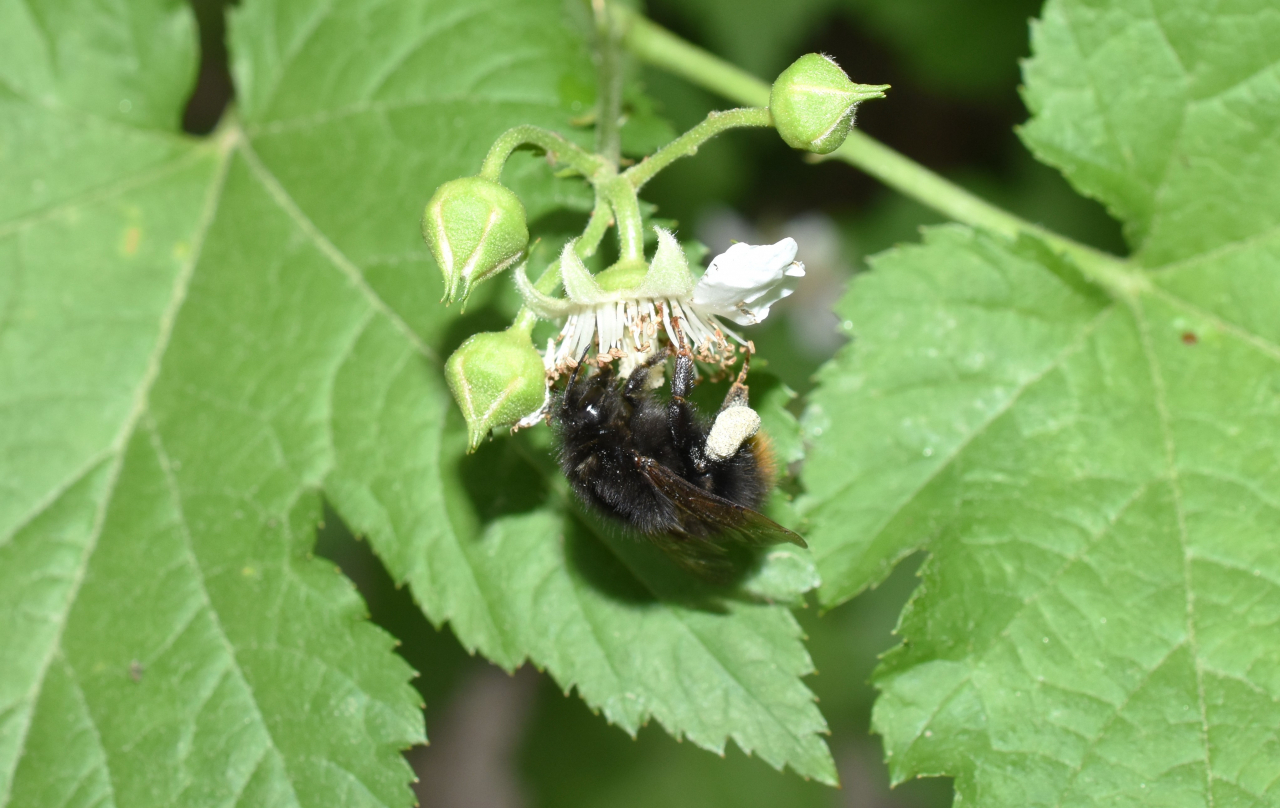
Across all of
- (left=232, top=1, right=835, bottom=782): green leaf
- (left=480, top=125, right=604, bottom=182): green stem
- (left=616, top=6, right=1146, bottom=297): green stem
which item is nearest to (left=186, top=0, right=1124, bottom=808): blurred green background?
(left=616, top=6, right=1146, bottom=297): green stem

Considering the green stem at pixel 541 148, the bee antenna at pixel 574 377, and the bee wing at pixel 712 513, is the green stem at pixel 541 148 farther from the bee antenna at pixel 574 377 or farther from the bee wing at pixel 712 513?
the bee wing at pixel 712 513

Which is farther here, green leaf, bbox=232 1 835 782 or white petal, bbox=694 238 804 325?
green leaf, bbox=232 1 835 782

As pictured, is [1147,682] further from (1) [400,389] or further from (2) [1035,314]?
(1) [400,389]

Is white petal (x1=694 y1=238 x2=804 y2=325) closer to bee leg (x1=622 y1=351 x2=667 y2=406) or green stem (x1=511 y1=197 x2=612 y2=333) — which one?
bee leg (x1=622 y1=351 x2=667 y2=406)

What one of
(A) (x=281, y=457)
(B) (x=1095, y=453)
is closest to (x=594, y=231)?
(A) (x=281, y=457)

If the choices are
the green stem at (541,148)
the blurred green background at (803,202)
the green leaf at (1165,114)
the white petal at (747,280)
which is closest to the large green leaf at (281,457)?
the green stem at (541,148)
